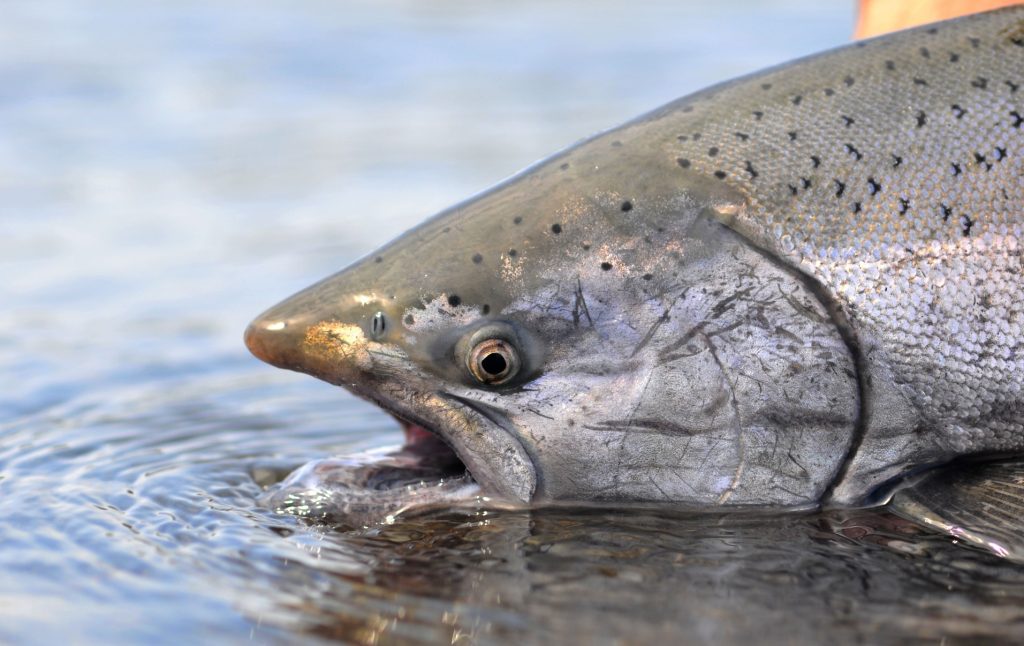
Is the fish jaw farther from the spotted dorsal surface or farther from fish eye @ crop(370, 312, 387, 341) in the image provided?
the spotted dorsal surface

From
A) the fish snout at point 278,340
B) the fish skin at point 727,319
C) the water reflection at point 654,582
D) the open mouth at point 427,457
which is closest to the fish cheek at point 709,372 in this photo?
the fish skin at point 727,319

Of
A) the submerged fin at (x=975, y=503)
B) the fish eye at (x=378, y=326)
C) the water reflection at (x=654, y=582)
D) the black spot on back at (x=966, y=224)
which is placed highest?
the black spot on back at (x=966, y=224)

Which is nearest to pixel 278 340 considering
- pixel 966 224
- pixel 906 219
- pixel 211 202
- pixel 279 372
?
pixel 906 219

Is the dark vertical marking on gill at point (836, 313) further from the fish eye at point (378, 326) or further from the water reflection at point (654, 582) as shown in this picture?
the fish eye at point (378, 326)

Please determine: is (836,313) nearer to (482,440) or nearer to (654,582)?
(654,582)

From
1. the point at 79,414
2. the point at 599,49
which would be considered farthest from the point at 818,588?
the point at 599,49

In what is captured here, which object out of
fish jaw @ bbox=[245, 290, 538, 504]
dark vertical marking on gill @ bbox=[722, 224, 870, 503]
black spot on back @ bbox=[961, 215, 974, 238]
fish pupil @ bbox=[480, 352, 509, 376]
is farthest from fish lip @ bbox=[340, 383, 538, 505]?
black spot on back @ bbox=[961, 215, 974, 238]
